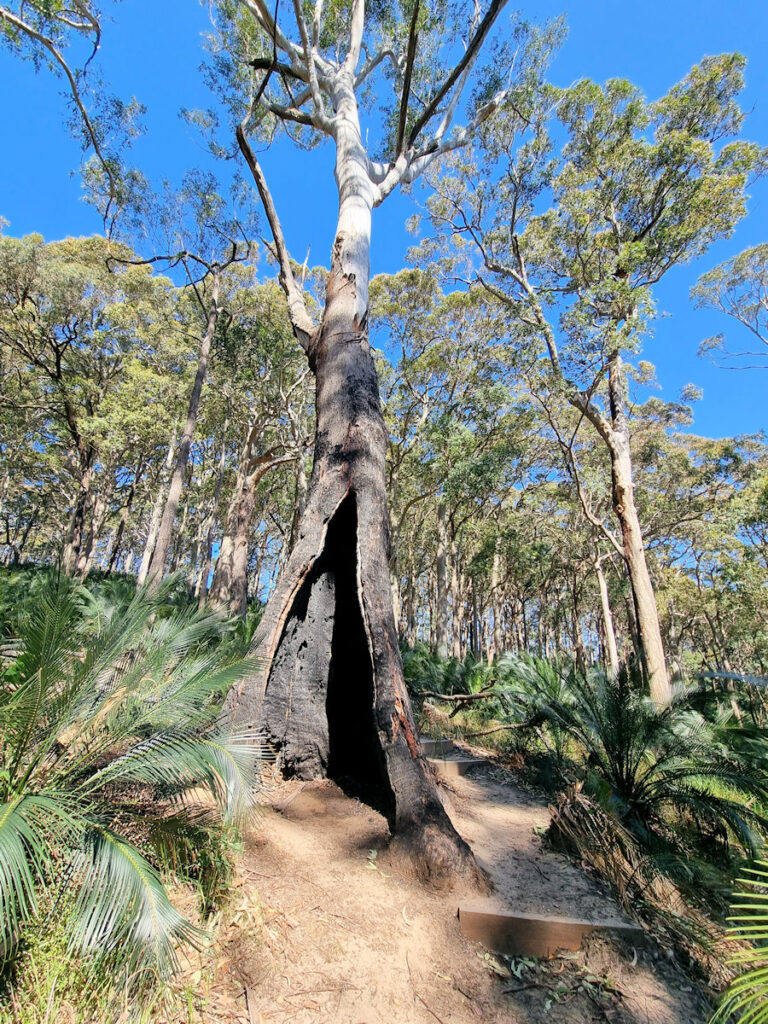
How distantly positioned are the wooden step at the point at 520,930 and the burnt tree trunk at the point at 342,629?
64 centimetres

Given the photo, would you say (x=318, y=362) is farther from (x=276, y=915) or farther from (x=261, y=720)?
(x=276, y=915)

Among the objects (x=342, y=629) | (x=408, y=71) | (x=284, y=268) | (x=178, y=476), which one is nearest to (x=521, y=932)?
(x=342, y=629)

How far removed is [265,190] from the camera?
5281 millimetres

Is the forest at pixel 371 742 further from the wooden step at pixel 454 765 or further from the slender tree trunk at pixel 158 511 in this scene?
the slender tree trunk at pixel 158 511

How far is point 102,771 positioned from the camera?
6.84 ft

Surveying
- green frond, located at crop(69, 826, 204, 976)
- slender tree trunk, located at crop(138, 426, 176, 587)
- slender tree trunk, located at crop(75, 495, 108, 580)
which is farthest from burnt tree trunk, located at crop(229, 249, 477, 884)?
slender tree trunk, located at crop(138, 426, 176, 587)

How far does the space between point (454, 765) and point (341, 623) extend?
3.08 metres

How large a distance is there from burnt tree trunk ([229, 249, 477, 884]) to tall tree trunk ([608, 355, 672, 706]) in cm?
546

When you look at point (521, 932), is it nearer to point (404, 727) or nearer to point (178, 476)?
point (404, 727)

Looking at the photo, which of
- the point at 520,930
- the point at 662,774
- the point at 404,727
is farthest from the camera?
the point at 662,774

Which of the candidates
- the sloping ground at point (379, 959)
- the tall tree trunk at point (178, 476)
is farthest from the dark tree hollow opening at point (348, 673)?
the tall tree trunk at point (178, 476)

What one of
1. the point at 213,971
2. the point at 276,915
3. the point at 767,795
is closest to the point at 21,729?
the point at 213,971

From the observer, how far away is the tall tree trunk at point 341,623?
3.36 metres

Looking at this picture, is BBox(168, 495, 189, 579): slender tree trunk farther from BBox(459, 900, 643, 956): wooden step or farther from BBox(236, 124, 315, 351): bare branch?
BBox(459, 900, 643, 956): wooden step
